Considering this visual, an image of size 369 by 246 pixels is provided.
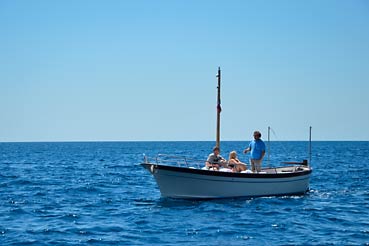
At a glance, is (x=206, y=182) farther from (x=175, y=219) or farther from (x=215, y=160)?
(x=175, y=219)

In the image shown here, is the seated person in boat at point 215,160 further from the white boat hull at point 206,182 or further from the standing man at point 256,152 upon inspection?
the standing man at point 256,152

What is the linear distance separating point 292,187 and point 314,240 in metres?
9.76

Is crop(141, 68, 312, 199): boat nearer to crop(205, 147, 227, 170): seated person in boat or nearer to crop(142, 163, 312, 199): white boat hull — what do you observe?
Answer: crop(142, 163, 312, 199): white boat hull

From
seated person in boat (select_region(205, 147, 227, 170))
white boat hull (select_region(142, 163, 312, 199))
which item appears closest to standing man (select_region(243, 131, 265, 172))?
white boat hull (select_region(142, 163, 312, 199))

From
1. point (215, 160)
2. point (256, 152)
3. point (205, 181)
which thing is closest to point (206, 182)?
point (205, 181)

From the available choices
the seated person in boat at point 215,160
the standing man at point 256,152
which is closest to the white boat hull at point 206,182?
the seated person in boat at point 215,160

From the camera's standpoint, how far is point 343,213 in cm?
1931

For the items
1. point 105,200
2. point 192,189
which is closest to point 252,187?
point 192,189

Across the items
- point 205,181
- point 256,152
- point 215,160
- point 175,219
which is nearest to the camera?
point 175,219

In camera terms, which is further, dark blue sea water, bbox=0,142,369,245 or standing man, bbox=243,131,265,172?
standing man, bbox=243,131,265,172

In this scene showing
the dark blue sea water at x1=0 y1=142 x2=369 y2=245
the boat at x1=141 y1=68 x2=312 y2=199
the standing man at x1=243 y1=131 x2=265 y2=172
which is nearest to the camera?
the dark blue sea water at x1=0 y1=142 x2=369 y2=245

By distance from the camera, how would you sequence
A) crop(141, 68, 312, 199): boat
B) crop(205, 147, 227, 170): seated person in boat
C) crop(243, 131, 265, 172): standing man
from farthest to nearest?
crop(243, 131, 265, 172): standing man < crop(205, 147, 227, 170): seated person in boat < crop(141, 68, 312, 199): boat

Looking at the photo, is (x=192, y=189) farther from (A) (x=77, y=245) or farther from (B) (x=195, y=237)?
(A) (x=77, y=245)

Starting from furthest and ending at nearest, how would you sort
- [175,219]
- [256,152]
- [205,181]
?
1. [256,152]
2. [205,181]
3. [175,219]
